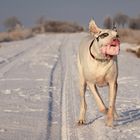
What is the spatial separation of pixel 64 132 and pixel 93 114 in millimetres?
1544

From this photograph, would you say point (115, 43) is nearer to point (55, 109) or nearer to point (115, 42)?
point (115, 42)


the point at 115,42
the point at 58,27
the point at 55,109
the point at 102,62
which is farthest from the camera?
the point at 58,27

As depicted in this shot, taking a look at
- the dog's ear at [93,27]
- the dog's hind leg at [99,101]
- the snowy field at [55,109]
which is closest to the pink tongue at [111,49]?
the dog's ear at [93,27]

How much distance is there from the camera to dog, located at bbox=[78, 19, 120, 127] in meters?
7.24

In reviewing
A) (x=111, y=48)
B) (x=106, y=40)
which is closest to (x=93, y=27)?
(x=106, y=40)

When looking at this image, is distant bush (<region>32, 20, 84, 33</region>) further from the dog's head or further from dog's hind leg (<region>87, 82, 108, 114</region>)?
the dog's head

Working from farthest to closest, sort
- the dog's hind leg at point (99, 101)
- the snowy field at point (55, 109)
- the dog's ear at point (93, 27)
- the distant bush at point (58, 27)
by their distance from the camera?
the distant bush at point (58, 27) → the dog's hind leg at point (99, 101) → the snowy field at point (55, 109) → the dog's ear at point (93, 27)

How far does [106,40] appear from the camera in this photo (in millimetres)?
7242

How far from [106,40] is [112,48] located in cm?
15

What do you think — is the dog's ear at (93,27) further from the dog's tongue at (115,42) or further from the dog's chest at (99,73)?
the dog's chest at (99,73)

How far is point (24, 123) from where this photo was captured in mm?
8414

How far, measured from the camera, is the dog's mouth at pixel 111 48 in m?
7.16

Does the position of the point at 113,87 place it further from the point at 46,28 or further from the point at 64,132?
the point at 46,28

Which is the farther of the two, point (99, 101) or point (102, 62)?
point (99, 101)
